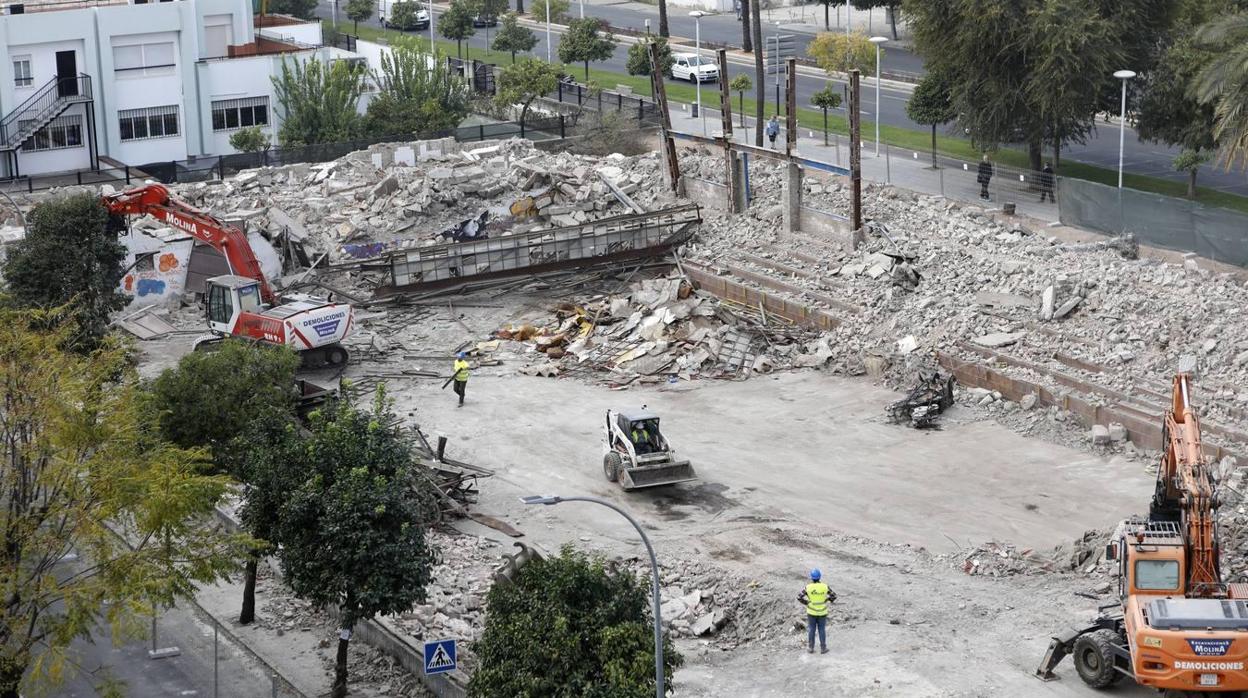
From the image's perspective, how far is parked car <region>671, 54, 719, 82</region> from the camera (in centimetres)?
7775

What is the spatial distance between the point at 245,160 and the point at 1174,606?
150 ft

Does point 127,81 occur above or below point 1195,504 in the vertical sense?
above

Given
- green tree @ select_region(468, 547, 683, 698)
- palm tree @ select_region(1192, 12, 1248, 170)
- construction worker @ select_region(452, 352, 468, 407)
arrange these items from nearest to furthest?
green tree @ select_region(468, 547, 683, 698), construction worker @ select_region(452, 352, 468, 407), palm tree @ select_region(1192, 12, 1248, 170)

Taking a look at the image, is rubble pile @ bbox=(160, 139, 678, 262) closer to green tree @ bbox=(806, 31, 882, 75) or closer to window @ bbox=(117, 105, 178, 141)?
window @ bbox=(117, 105, 178, 141)

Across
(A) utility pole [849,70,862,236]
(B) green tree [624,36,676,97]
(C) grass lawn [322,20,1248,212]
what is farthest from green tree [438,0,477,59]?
(A) utility pole [849,70,862,236]

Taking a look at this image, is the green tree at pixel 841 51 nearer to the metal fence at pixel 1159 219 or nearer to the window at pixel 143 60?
the metal fence at pixel 1159 219

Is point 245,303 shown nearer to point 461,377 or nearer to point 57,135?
point 461,377

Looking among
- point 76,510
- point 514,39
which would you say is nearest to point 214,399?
point 76,510

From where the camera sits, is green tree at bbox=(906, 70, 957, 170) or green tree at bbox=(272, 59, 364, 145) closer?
green tree at bbox=(906, 70, 957, 170)

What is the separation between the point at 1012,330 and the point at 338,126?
34.2 m

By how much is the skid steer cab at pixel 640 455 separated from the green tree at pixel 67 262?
14191 millimetres

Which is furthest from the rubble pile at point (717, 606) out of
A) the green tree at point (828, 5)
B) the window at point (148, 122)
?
the green tree at point (828, 5)

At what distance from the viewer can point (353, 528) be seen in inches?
1000

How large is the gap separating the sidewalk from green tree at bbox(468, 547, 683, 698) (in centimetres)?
2953
